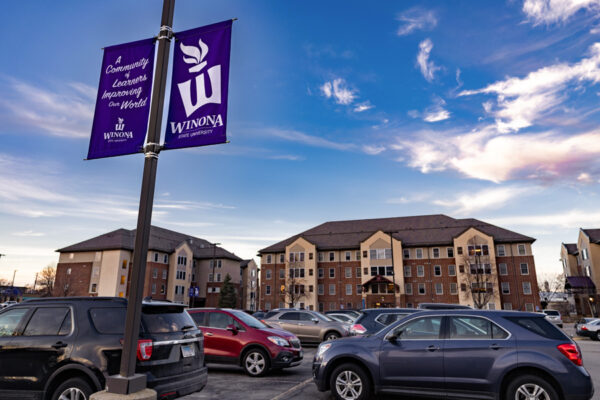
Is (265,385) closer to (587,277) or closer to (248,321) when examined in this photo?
(248,321)

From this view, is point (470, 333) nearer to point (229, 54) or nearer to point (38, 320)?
point (229, 54)

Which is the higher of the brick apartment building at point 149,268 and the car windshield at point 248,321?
the brick apartment building at point 149,268

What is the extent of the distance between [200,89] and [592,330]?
100 ft

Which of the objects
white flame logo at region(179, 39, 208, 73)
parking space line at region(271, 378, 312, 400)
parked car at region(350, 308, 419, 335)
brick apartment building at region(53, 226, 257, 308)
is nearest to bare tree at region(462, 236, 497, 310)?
brick apartment building at region(53, 226, 257, 308)

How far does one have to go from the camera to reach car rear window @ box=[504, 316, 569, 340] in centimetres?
646

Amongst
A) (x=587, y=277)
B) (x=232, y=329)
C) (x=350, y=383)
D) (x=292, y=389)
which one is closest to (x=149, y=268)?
(x=232, y=329)

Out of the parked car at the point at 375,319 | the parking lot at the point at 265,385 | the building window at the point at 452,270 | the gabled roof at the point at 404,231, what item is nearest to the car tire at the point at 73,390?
the parking lot at the point at 265,385

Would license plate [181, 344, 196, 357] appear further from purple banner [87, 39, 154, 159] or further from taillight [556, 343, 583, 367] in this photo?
taillight [556, 343, 583, 367]

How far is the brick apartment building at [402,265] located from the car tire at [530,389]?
153 feet

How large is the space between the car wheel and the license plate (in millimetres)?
4413

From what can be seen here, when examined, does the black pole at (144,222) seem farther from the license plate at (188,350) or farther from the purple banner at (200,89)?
the license plate at (188,350)

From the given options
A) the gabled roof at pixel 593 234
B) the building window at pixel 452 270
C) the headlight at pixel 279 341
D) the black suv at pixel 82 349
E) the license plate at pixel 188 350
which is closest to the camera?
the black suv at pixel 82 349

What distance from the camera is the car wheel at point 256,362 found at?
33.6ft

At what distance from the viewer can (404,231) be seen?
2564 inches
